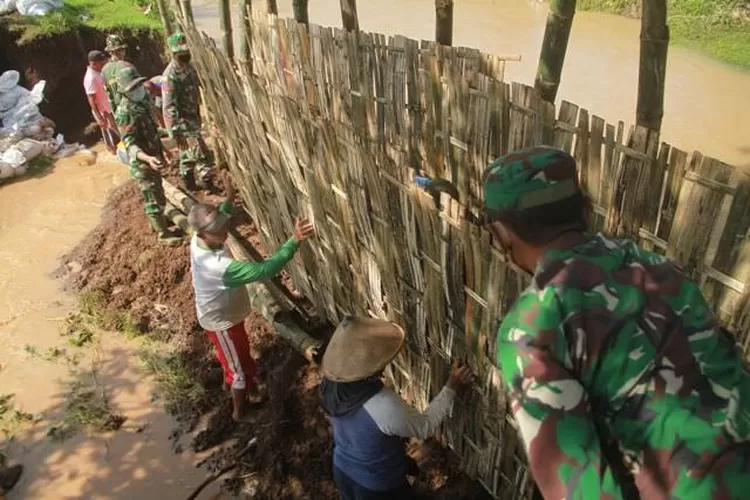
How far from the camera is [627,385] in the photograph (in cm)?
138

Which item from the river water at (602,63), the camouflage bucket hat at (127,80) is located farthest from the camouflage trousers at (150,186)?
the river water at (602,63)

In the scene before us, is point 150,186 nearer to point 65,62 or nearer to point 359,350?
point 359,350

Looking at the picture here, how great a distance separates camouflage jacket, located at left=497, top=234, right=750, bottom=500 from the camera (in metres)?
1.35

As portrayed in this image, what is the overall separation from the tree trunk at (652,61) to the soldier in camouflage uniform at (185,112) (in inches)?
178

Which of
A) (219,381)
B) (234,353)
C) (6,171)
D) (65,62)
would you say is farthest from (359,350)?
(65,62)

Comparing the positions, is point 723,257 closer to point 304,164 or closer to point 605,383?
point 605,383

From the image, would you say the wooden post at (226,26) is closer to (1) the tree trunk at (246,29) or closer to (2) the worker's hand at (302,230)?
(1) the tree trunk at (246,29)

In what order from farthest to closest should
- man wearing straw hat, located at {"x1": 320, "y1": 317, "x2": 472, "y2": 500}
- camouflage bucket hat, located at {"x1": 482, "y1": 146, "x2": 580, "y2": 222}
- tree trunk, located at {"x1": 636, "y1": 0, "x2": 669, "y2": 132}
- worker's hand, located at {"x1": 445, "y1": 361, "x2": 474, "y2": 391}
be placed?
worker's hand, located at {"x1": 445, "y1": 361, "x2": 474, "y2": 391} < tree trunk, located at {"x1": 636, "y1": 0, "x2": 669, "y2": 132} < man wearing straw hat, located at {"x1": 320, "y1": 317, "x2": 472, "y2": 500} < camouflage bucket hat, located at {"x1": 482, "y1": 146, "x2": 580, "y2": 222}

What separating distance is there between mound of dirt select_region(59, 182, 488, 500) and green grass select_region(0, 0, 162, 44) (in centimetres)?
434

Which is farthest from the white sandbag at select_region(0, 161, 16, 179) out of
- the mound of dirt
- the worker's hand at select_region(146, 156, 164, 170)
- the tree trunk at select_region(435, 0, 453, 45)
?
the tree trunk at select_region(435, 0, 453, 45)

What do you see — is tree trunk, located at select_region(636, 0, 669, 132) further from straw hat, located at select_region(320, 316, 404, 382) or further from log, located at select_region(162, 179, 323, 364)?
log, located at select_region(162, 179, 323, 364)

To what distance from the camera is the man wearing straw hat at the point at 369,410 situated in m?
2.43

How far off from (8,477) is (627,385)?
3.86 m

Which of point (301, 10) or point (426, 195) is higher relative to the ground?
point (301, 10)
